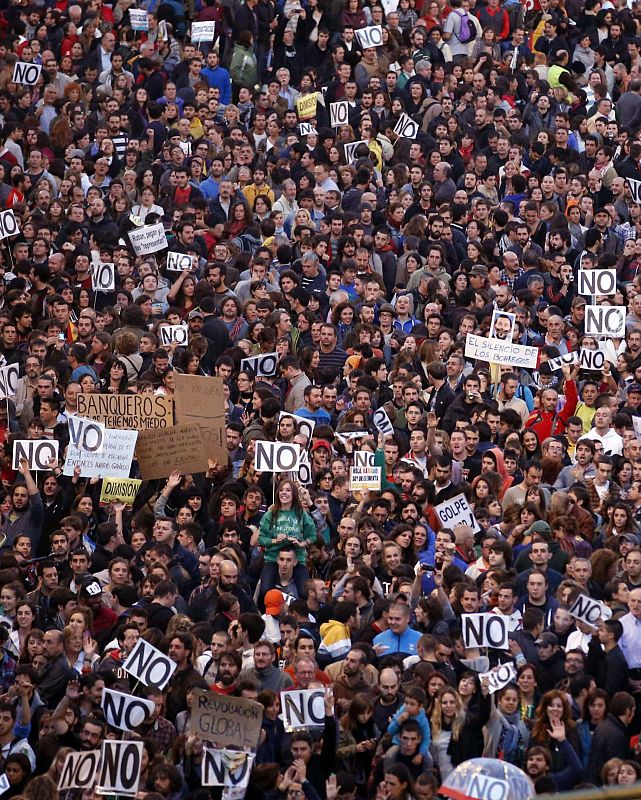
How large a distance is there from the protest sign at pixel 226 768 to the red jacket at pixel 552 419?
595 centimetres

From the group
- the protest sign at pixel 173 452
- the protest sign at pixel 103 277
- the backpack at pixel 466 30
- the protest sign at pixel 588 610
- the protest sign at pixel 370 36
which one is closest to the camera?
the protest sign at pixel 588 610

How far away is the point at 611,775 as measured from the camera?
12.5 meters

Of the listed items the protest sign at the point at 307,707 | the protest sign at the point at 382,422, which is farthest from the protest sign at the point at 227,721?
the protest sign at the point at 382,422

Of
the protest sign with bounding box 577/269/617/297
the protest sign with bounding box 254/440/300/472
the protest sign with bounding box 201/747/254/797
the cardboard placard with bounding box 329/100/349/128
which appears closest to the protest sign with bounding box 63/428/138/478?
the protest sign with bounding box 254/440/300/472

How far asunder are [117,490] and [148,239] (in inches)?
193

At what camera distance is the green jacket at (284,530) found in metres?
15.6

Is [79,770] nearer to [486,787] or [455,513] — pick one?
[486,787]

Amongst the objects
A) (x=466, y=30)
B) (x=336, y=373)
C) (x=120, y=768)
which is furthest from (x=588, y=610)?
(x=466, y=30)

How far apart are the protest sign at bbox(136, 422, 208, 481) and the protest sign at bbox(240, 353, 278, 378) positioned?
1477mm

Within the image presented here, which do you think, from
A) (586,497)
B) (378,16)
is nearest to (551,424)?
(586,497)

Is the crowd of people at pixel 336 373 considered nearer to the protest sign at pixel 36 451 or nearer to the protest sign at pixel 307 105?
the protest sign at pixel 36 451

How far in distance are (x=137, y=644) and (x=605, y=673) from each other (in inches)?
120

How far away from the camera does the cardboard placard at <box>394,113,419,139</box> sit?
24.4 m

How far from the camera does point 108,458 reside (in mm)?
16906
